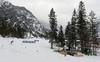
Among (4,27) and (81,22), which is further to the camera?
(4,27)

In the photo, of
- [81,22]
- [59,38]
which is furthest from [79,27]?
[59,38]

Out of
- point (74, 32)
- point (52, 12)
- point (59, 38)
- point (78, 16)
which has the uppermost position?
point (52, 12)

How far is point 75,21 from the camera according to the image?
32750mm

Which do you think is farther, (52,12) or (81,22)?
(52,12)

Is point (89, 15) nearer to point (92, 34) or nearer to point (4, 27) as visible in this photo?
point (92, 34)

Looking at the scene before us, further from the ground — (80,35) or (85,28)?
(85,28)

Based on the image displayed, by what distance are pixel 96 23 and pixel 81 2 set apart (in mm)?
9083

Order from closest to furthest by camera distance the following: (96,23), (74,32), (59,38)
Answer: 1. (96,23)
2. (74,32)
3. (59,38)

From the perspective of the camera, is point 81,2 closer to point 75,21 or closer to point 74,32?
point 75,21

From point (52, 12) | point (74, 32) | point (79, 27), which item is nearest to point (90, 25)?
point (79, 27)

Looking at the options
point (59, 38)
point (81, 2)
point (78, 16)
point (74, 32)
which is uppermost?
point (81, 2)

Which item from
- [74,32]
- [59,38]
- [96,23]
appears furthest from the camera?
[59,38]

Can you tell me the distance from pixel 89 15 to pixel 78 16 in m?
3.73

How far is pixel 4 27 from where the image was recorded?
4594cm
